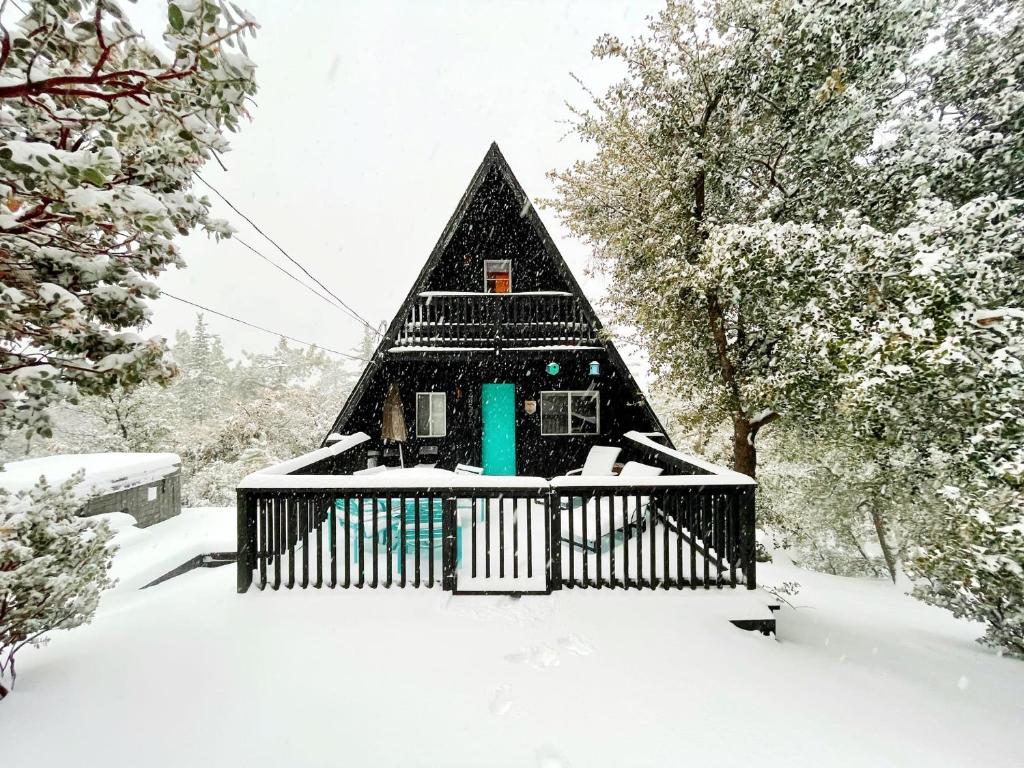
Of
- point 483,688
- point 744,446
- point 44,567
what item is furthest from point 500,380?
point 44,567

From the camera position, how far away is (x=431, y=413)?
31.8 feet

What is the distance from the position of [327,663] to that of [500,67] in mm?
218654

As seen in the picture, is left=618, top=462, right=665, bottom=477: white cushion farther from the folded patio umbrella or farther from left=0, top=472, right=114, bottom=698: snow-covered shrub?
left=0, top=472, right=114, bottom=698: snow-covered shrub

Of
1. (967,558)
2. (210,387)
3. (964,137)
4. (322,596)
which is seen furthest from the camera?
(210,387)

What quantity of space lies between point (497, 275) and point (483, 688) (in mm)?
8132

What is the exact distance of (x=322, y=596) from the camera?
405cm

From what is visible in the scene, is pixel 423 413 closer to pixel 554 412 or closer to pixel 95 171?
pixel 554 412

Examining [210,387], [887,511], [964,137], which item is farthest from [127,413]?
[887,511]

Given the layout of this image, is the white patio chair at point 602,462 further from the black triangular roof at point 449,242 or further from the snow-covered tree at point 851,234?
the snow-covered tree at point 851,234

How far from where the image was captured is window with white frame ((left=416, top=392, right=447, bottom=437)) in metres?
9.66

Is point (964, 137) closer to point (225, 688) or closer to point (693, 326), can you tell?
point (693, 326)

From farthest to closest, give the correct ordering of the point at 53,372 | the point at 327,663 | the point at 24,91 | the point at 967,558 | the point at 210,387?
the point at 210,387 < the point at 967,558 < the point at 327,663 < the point at 53,372 < the point at 24,91

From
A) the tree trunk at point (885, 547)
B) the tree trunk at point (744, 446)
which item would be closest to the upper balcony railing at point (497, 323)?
the tree trunk at point (744, 446)

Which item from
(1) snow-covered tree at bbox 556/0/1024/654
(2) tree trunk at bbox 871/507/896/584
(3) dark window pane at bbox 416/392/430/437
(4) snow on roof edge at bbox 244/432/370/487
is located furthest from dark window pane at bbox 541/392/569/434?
(2) tree trunk at bbox 871/507/896/584
